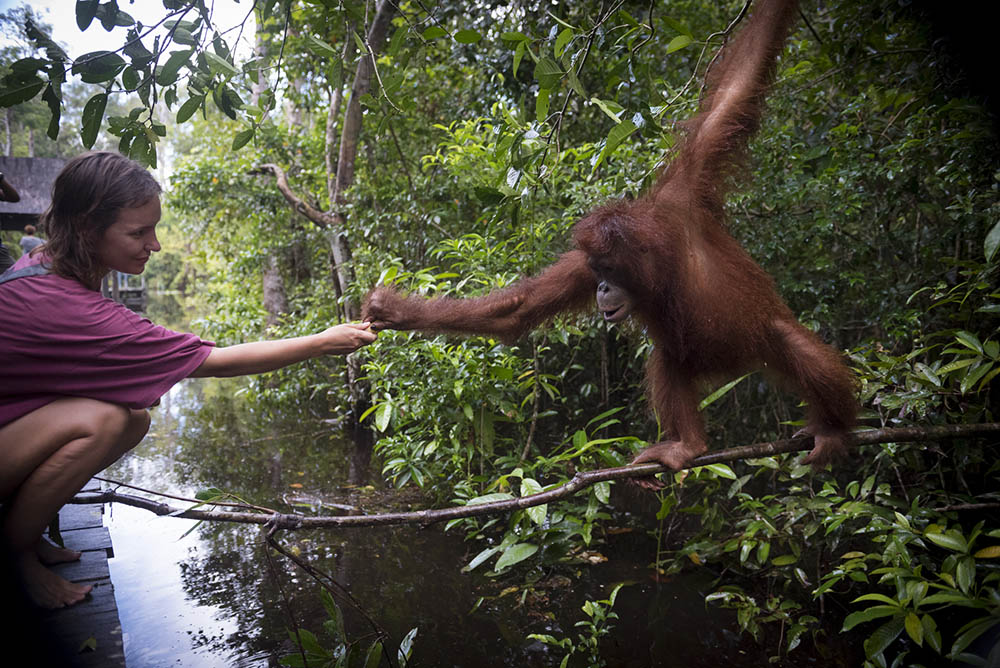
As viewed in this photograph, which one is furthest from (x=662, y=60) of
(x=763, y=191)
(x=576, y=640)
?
(x=576, y=640)

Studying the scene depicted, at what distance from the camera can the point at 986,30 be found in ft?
3.21

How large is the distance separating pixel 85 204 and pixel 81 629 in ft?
4.81

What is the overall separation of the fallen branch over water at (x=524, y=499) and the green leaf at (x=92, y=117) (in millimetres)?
1134

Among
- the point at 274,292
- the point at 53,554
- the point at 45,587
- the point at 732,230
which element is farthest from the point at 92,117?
the point at 274,292

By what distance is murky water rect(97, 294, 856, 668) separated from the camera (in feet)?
8.71

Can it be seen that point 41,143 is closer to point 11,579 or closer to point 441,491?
point 11,579

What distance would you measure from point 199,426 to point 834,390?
6.25 m

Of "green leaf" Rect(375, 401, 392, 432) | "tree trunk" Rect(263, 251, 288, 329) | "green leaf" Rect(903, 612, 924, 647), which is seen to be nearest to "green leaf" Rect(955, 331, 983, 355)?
"green leaf" Rect(903, 612, 924, 647)

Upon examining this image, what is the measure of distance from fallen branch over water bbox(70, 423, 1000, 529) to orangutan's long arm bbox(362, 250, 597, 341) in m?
0.74

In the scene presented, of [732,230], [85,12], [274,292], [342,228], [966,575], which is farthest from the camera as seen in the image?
[274,292]

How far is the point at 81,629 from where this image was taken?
2.19 m

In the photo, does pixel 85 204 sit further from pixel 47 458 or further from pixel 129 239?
pixel 47 458

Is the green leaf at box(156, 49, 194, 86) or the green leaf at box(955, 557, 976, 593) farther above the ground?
the green leaf at box(156, 49, 194, 86)

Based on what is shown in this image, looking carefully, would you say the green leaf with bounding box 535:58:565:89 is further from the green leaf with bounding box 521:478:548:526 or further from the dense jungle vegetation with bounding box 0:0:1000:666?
the green leaf with bounding box 521:478:548:526
